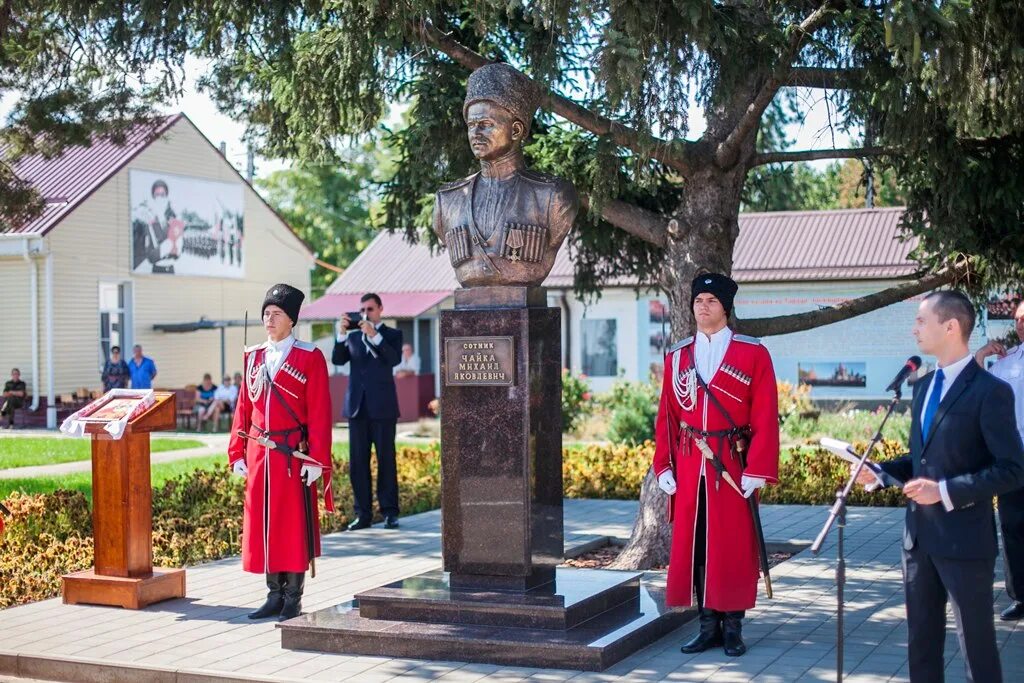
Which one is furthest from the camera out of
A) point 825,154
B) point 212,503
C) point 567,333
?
point 567,333

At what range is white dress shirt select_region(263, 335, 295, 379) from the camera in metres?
7.97

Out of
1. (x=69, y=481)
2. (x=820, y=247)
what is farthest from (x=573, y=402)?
(x=69, y=481)

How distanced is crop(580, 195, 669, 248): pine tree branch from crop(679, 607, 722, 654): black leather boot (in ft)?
12.1

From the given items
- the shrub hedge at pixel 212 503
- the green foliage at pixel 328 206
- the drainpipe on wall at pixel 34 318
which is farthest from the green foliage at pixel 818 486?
the green foliage at pixel 328 206

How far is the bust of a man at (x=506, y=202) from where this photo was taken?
7441 millimetres

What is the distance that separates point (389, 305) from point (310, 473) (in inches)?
971

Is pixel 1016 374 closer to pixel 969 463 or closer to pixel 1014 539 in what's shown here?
pixel 1014 539

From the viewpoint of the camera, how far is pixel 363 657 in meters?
7.00

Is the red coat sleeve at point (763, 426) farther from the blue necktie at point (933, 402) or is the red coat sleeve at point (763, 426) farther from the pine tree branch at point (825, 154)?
the pine tree branch at point (825, 154)

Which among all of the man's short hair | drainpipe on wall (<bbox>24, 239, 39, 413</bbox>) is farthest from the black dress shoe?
drainpipe on wall (<bbox>24, 239, 39, 413</bbox>)

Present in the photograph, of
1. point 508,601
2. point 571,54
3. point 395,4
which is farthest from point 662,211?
point 508,601

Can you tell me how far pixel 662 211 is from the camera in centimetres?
1112

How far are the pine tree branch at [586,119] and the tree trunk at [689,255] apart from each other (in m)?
0.48

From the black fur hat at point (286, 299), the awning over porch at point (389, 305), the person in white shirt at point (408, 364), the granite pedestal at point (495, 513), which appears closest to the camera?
the granite pedestal at point (495, 513)
